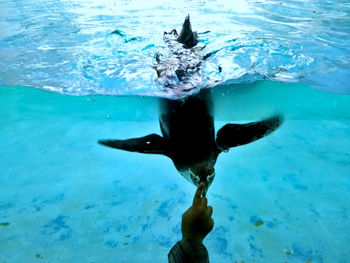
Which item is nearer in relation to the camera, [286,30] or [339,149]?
[339,149]

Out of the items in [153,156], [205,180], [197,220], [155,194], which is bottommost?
[153,156]

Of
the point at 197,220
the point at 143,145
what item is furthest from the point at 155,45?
the point at 197,220

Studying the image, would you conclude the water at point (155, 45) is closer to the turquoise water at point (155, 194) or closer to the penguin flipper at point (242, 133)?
the turquoise water at point (155, 194)

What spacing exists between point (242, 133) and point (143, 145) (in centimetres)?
144

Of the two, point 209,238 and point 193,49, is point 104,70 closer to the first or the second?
point 193,49

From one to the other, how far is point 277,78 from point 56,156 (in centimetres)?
405

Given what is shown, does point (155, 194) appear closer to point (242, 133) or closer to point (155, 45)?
point (242, 133)

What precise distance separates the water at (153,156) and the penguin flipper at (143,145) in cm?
14

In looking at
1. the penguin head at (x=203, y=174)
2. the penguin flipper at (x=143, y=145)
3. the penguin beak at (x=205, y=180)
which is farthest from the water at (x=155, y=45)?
the penguin beak at (x=205, y=180)

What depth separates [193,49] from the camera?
587 cm

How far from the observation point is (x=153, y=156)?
3812 mm

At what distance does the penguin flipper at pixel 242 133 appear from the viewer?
149 inches

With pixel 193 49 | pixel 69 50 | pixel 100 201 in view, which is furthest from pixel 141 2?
pixel 100 201

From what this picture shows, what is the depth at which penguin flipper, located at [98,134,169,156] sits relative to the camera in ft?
12.2
